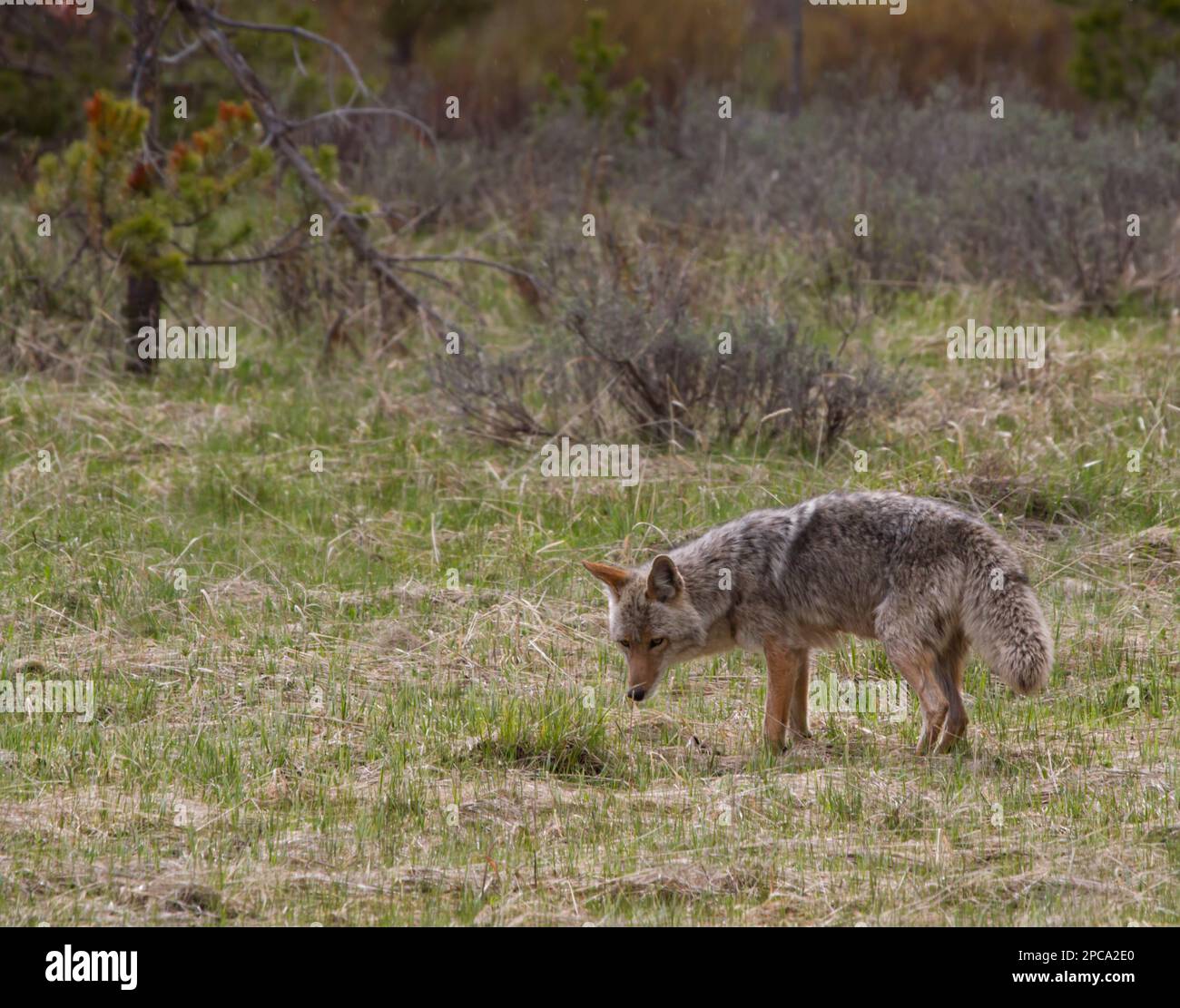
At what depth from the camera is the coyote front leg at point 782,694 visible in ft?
22.0

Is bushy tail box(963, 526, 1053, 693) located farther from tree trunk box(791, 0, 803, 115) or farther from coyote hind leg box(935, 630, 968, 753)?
tree trunk box(791, 0, 803, 115)

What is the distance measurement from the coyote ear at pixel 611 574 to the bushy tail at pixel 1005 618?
59.2 inches

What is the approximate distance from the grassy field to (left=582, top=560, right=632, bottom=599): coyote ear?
1.63 feet

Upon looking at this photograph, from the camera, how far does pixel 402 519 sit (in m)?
9.80

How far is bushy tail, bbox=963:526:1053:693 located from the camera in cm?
603

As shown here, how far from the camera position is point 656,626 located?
6.82 m

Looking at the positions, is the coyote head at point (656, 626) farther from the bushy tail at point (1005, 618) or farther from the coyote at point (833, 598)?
the bushy tail at point (1005, 618)

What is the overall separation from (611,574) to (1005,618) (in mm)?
1724

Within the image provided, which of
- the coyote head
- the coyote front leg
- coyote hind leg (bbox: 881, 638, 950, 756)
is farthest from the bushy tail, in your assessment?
the coyote head

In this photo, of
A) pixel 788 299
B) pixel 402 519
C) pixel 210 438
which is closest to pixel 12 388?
pixel 210 438

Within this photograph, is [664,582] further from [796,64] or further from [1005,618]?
[796,64]

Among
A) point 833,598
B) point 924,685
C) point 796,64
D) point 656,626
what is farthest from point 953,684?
point 796,64

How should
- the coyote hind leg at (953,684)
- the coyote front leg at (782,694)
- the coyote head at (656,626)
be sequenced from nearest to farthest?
the coyote hind leg at (953,684), the coyote front leg at (782,694), the coyote head at (656,626)

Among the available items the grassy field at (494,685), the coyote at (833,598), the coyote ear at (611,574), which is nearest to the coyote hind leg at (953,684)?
the coyote at (833,598)
